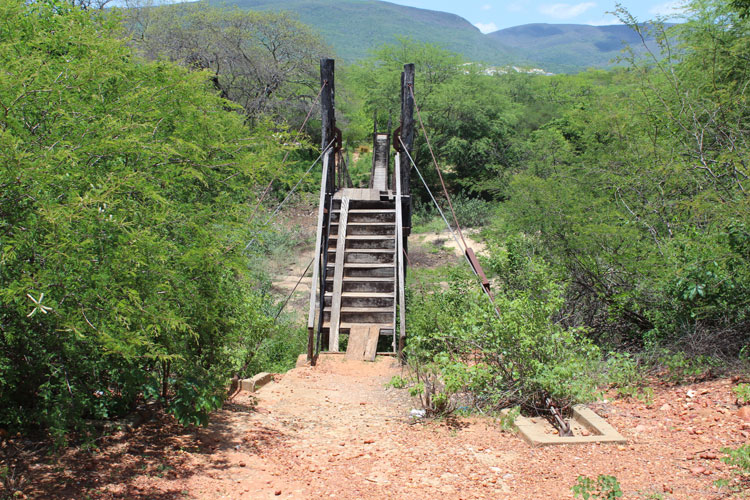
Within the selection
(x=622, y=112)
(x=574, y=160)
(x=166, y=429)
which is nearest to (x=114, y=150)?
(x=166, y=429)

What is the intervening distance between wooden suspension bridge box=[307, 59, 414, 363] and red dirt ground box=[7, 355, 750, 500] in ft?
10.9

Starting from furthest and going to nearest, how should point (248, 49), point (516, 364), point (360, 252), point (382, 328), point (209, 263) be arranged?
point (248, 49) < point (360, 252) < point (382, 328) < point (516, 364) < point (209, 263)

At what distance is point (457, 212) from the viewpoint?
2512cm

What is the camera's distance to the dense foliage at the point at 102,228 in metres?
3.05

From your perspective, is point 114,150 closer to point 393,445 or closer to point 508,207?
point 393,445

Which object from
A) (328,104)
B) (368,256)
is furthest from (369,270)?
(328,104)

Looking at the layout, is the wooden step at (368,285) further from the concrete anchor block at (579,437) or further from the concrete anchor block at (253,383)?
the concrete anchor block at (579,437)

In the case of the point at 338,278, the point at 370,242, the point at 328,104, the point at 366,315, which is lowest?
the point at 366,315

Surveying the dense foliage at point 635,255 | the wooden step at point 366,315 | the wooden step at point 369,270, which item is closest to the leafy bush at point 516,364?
the dense foliage at point 635,255

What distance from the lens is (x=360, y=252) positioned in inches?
390

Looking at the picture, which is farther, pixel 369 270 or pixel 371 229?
pixel 371 229

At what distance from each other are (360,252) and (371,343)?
1.94 metres

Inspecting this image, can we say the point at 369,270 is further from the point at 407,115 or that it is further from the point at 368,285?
the point at 407,115

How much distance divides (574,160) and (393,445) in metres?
17.8
